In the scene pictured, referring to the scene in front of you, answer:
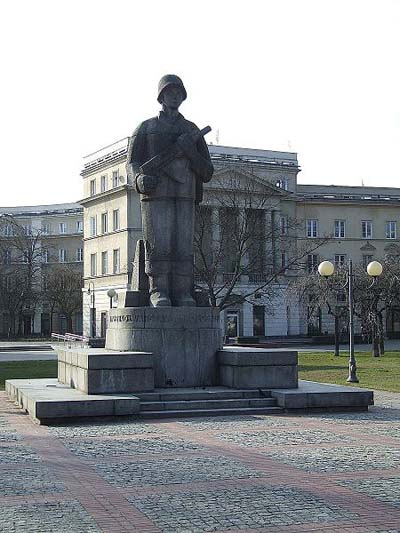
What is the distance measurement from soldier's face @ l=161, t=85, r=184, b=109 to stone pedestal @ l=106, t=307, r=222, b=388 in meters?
4.16

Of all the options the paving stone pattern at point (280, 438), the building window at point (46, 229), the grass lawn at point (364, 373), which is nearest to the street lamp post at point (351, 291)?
the grass lawn at point (364, 373)

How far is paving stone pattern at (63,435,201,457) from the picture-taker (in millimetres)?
10906

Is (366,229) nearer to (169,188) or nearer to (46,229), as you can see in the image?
(46,229)

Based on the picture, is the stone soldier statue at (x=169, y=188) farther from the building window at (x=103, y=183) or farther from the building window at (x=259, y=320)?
the building window at (x=103, y=183)

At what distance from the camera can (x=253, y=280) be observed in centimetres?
8044

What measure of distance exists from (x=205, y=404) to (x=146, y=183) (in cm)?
451

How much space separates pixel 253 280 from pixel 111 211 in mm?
14614

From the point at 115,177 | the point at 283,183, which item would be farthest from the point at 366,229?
the point at 115,177

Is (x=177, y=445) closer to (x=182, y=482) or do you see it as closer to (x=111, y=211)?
(x=182, y=482)

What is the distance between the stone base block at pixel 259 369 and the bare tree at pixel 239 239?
1867cm

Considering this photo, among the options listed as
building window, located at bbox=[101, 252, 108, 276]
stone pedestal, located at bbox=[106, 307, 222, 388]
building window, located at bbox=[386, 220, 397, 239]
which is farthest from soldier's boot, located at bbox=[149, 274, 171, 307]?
building window, located at bbox=[386, 220, 397, 239]

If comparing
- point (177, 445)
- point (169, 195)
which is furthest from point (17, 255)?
point (177, 445)

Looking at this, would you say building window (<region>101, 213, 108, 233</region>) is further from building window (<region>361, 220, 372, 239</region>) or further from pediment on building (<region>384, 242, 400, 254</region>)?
pediment on building (<region>384, 242, 400, 254</region>)

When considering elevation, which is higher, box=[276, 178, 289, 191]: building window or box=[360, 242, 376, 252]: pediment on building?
box=[276, 178, 289, 191]: building window
